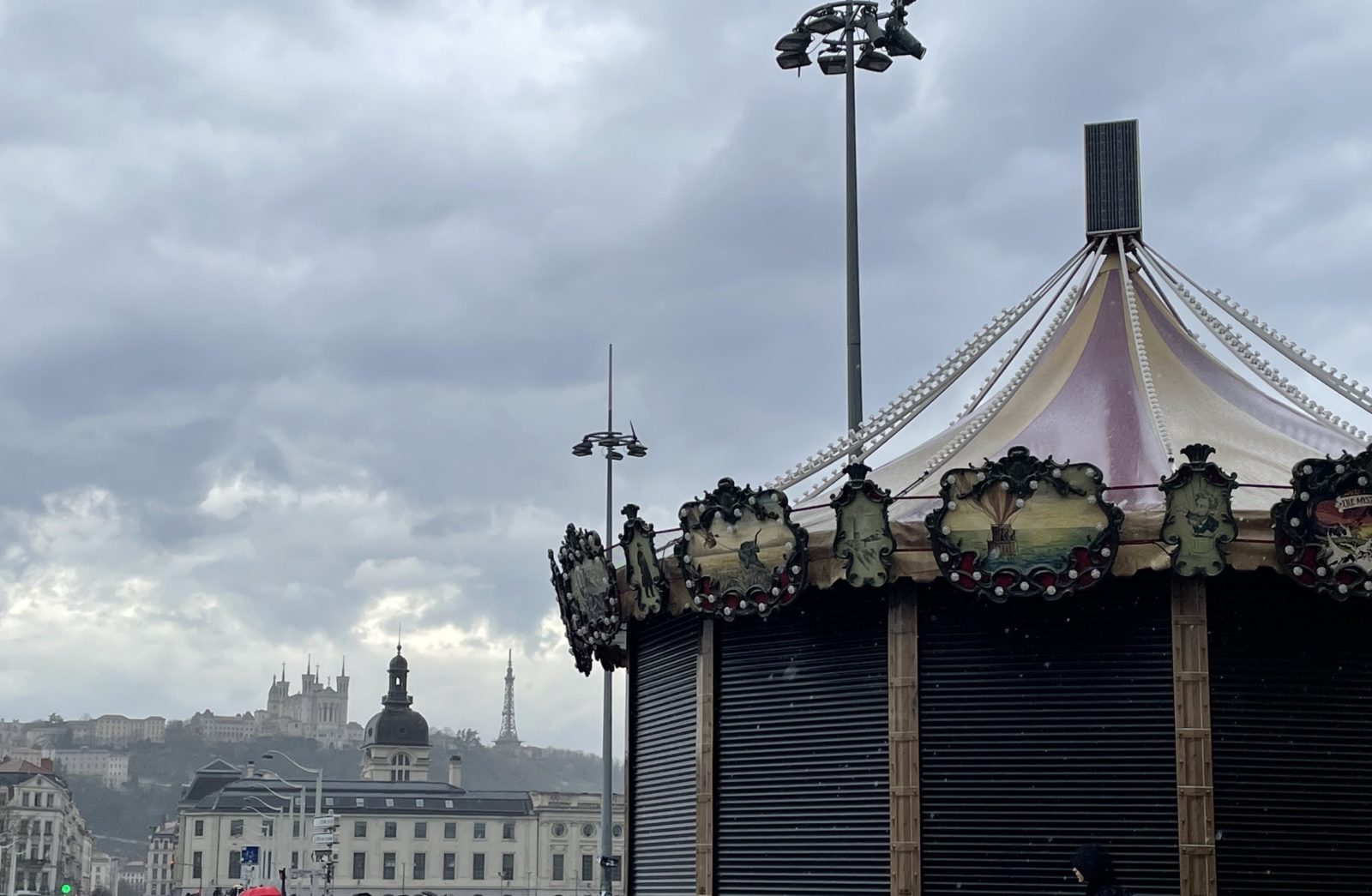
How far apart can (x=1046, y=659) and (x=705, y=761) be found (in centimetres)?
378

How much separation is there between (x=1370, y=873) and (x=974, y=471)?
4922 mm

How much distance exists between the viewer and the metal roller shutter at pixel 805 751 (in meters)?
17.1

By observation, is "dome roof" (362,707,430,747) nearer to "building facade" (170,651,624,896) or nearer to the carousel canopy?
"building facade" (170,651,624,896)

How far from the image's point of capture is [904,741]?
16.9 metres

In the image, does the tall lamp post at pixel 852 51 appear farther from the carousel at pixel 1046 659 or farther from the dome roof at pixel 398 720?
the dome roof at pixel 398 720

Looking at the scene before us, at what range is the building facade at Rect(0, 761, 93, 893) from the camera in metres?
130

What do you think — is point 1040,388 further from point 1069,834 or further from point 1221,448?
point 1069,834

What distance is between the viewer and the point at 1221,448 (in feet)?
59.0

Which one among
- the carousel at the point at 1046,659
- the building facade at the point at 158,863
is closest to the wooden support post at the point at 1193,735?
the carousel at the point at 1046,659

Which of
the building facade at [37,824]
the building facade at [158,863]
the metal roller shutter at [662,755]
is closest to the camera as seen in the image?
the metal roller shutter at [662,755]

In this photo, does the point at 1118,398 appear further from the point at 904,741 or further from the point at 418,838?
the point at 418,838

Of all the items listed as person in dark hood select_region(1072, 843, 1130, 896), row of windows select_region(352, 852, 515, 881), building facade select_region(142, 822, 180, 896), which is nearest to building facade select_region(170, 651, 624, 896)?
row of windows select_region(352, 852, 515, 881)

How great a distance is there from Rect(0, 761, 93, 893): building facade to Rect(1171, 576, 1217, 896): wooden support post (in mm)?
118253

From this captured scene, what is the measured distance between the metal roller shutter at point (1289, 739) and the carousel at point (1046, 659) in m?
0.02
